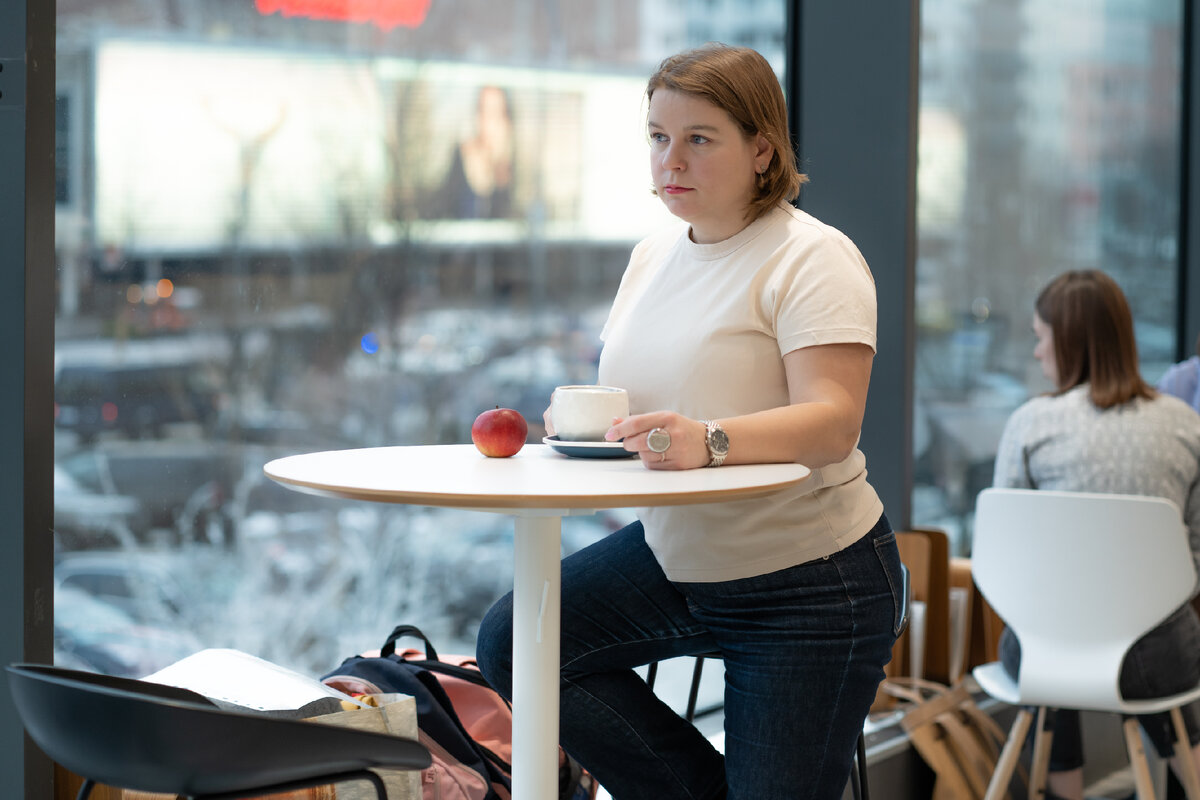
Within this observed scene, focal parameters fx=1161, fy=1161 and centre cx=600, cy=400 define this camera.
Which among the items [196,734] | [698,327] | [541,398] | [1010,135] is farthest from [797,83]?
[196,734]

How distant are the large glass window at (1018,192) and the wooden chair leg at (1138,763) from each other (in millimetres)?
1086

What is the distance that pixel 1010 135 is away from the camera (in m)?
4.32

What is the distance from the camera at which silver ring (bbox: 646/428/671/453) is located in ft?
4.60

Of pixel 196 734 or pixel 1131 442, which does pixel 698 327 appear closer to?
pixel 196 734

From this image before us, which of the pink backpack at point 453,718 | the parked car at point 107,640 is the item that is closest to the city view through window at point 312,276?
the parked car at point 107,640

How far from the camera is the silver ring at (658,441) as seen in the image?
1.40 m

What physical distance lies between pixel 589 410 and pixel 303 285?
96cm

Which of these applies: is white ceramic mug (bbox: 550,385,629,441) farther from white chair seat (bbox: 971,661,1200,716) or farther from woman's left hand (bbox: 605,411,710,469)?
white chair seat (bbox: 971,661,1200,716)

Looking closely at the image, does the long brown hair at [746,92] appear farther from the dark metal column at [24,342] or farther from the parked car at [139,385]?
the parked car at [139,385]

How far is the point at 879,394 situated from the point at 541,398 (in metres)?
1.00

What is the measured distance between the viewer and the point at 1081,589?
2443mm

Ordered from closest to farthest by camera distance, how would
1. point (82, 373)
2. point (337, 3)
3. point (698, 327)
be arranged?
1. point (698, 327)
2. point (82, 373)
3. point (337, 3)

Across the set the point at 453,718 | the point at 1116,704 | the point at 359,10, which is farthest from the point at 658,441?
the point at 1116,704

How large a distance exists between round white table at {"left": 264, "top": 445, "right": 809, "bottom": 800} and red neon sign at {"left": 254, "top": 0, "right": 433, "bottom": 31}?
106cm
